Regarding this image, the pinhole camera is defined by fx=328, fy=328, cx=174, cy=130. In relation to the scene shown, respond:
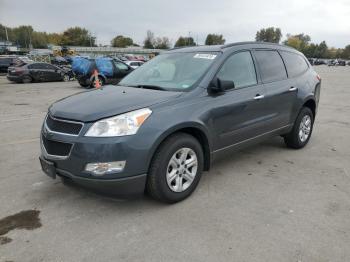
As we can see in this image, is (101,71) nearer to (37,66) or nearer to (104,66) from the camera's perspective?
(104,66)

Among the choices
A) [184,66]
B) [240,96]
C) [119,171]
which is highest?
[184,66]

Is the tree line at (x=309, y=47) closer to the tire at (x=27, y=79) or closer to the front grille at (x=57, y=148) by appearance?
the tire at (x=27, y=79)

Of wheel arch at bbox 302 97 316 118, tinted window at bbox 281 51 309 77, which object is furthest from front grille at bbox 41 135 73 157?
wheel arch at bbox 302 97 316 118

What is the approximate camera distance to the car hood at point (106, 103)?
3.31 m

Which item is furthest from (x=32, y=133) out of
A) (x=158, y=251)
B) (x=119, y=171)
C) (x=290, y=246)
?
(x=290, y=246)

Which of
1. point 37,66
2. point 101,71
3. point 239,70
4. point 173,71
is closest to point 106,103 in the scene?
point 173,71

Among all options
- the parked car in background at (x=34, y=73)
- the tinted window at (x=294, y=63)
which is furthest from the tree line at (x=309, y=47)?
the tinted window at (x=294, y=63)

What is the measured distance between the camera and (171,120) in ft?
11.3

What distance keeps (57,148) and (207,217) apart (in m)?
1.72

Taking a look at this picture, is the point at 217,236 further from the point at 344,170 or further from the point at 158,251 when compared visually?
the point at 344,170

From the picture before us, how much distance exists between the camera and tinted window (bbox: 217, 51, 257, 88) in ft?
13.9

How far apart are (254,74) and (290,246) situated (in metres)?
2.53

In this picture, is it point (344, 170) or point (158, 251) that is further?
point (344, 170)

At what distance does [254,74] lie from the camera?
4.67 metres
